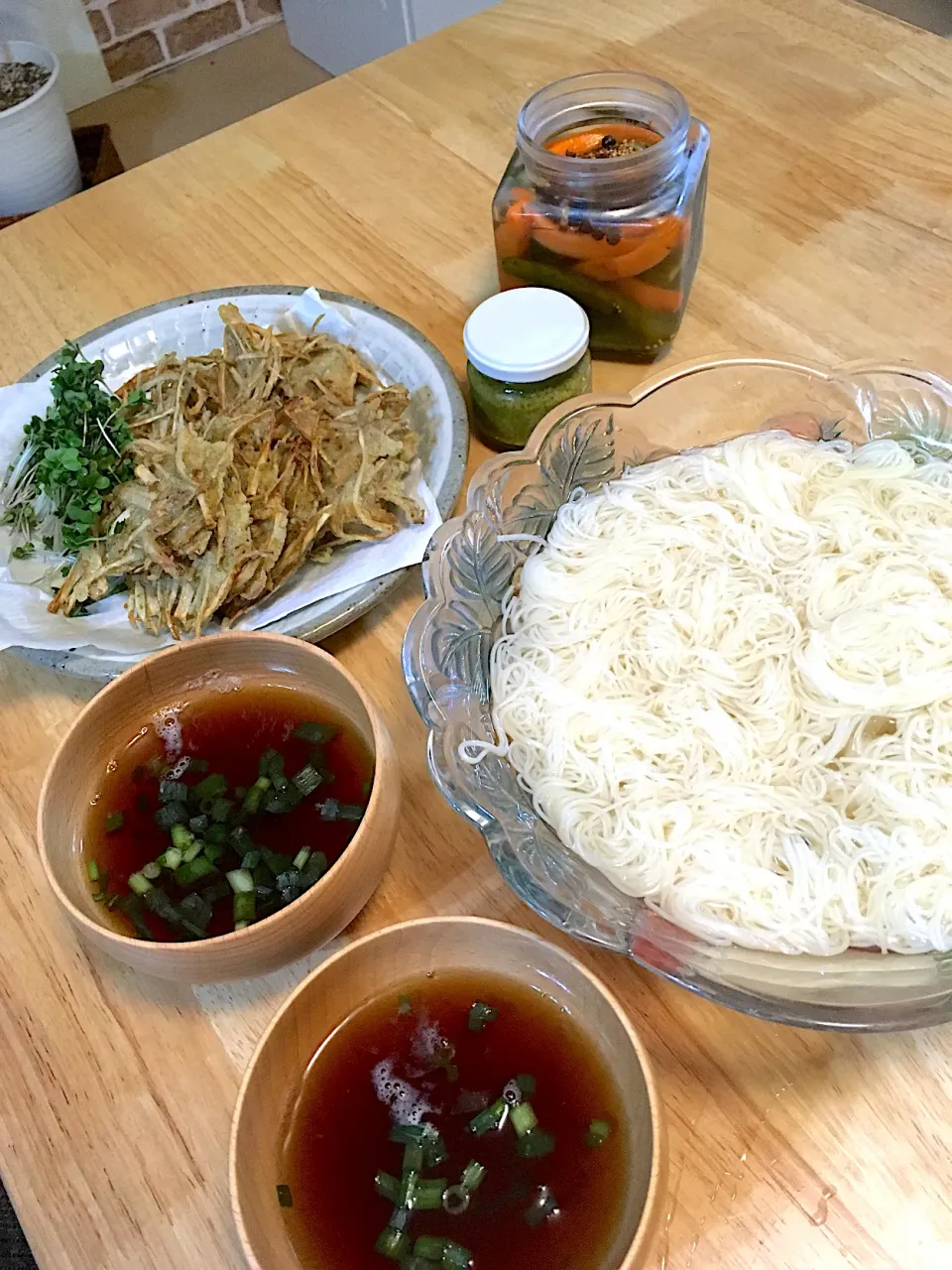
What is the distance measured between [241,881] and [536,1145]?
389mm

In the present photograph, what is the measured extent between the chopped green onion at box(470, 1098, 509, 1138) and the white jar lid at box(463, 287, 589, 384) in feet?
2.88

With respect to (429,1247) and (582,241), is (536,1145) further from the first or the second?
(582,241)

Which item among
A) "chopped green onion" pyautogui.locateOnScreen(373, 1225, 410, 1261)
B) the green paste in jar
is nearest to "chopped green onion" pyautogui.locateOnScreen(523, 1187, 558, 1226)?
"chopped green onion" pyautogui.locateOnScreen(373, 1225, 410, 1261)

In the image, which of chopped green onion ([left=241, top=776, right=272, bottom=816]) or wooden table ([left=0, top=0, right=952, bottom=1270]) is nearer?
wooden table ([left=0, top=0, right=952, bottom=1270])

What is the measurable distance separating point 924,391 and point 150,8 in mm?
4541

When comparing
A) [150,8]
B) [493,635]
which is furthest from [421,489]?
[150,8]

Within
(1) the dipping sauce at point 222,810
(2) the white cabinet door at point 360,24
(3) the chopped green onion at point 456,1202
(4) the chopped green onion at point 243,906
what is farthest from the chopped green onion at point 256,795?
(2) the white cabinet door at point 360,24

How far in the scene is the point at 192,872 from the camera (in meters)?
1.06

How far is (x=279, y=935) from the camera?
0.93 metres

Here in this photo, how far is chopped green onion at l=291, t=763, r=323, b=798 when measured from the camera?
111cm

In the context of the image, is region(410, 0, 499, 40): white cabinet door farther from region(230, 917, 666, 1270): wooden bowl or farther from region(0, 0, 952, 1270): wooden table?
region(230, 917, 666, 1270): wooden bowl

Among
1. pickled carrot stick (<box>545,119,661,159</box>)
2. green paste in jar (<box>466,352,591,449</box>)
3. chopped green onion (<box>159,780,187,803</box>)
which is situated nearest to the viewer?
chopped green onion (<box>159,780,187,803</box>)

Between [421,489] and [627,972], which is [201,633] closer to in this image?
[421,489]

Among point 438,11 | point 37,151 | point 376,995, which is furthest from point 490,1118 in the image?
point 438,11
